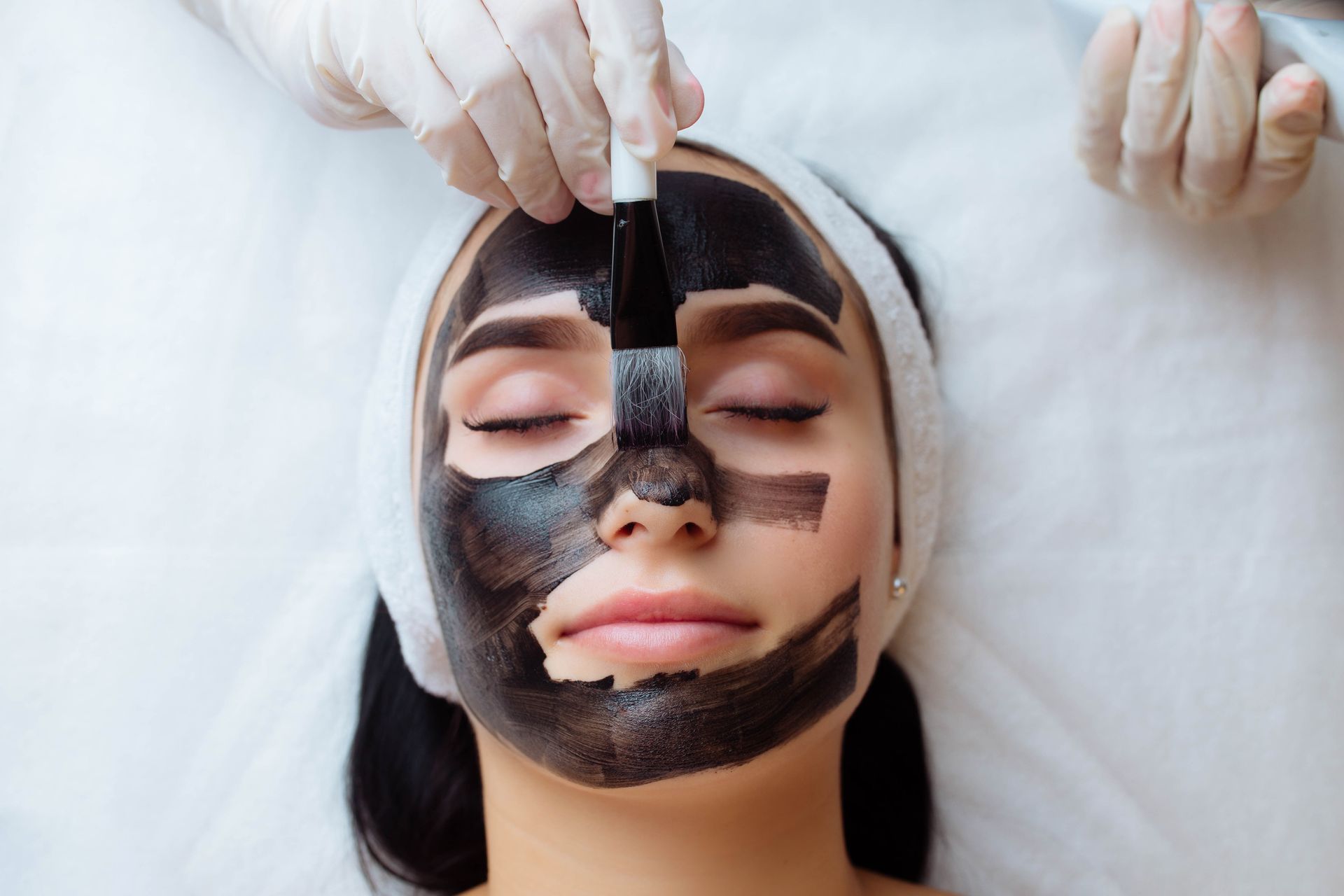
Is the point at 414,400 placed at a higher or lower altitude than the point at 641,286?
lower

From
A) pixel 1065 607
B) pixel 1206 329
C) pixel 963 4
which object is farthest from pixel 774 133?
pixel 1065 607

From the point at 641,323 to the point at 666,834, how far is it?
0.52m

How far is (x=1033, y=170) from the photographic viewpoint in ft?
5.03

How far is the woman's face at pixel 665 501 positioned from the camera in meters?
0.96

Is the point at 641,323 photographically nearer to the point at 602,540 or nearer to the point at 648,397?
the point at 648,397

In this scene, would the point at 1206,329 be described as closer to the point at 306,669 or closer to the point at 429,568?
the point at 429,568

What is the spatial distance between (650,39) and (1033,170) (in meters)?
0.77

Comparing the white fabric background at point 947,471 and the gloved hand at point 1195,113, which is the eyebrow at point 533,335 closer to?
the white fabric background at point 947,471

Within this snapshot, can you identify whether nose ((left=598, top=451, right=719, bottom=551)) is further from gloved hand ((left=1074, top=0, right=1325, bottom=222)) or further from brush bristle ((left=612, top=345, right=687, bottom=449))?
gloved hand ((left=1074, top=0, right=1325, bottom=222))

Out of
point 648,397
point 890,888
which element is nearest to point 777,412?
point 648,397

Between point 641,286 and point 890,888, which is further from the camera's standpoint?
point 890,888

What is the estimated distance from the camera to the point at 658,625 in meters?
0.95

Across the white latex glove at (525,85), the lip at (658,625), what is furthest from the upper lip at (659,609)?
the white latex glove at (525,85)

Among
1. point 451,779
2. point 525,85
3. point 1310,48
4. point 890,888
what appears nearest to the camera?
point 525,85
